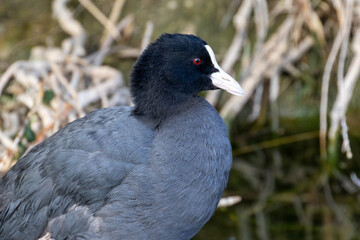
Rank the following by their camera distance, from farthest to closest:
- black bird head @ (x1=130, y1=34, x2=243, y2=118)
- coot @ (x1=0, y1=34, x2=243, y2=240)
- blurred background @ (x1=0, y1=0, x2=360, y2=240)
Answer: blurred background @ (x1=0, y1=0, x2=360, y2=240) < black bird head @ (x1=130, y1=34, x2=243, y2=118) < coot @ (x1=0, y1=34, x2=243, y2=240)

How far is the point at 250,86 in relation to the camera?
20.1ft

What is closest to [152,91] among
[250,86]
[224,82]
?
[224,82]

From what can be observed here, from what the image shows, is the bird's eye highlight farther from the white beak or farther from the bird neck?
the bird neck

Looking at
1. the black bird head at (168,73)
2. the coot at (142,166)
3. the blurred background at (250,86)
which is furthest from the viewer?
the blurred background at (250,86)

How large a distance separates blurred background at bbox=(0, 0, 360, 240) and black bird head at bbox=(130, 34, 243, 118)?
4.58ft

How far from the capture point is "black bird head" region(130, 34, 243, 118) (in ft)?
10.4

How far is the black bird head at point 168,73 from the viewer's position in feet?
10.4

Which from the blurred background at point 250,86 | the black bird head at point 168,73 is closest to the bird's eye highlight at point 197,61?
the black bird head at point 168,73

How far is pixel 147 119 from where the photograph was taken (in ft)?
10.6

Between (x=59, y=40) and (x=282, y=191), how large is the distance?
3.38 metres

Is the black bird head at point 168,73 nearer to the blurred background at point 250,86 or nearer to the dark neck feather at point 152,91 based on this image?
the dark neck feather at point 152,91

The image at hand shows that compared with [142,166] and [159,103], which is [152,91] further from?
[142,166]

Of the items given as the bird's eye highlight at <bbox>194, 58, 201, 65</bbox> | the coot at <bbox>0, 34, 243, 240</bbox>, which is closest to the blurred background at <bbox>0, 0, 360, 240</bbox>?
the coot at <bbox>0, 34, 243, 240</bbox>

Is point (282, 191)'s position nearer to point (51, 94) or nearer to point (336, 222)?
point (336, 222)
